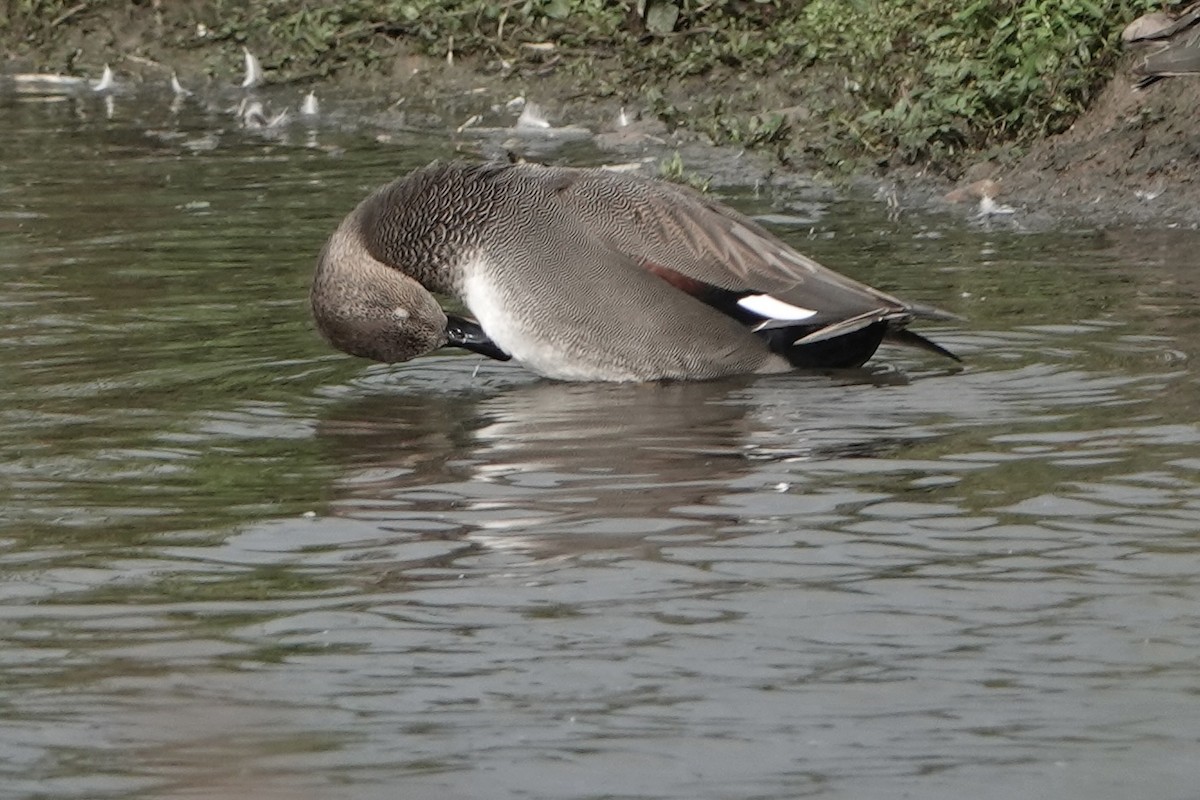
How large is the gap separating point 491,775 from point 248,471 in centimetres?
215

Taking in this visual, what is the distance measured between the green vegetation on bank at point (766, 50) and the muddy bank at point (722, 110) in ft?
0.06

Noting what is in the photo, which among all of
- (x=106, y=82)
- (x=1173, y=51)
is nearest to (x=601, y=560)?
(x=1173, y=51)

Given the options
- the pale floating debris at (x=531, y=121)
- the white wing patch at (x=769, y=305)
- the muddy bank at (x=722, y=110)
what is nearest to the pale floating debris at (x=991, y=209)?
the muddy bank at (x=722, y=110)

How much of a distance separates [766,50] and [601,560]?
687 cm

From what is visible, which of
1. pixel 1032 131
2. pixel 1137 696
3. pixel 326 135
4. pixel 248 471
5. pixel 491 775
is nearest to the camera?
pixel 491 775

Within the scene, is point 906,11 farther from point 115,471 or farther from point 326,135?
point 115,471

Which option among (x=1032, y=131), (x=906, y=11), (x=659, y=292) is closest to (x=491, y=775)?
(x=659, y=292)

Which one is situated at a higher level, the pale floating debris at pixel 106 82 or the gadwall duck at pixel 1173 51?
the gadwall duck at pixel 1173 51

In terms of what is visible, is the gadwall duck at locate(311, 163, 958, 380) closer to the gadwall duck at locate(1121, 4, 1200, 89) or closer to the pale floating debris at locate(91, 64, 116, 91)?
the gadwall duck at locate(1121, 4, 1200, 89)

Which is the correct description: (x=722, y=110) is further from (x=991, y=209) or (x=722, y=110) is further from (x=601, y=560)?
(x=601, y=560)

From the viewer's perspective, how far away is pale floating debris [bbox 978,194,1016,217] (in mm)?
8820

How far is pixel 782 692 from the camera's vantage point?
3771mm

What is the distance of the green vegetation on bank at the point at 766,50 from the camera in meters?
9.57

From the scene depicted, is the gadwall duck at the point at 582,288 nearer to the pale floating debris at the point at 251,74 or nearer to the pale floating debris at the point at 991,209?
the pale floating debris at the point at 991,209
